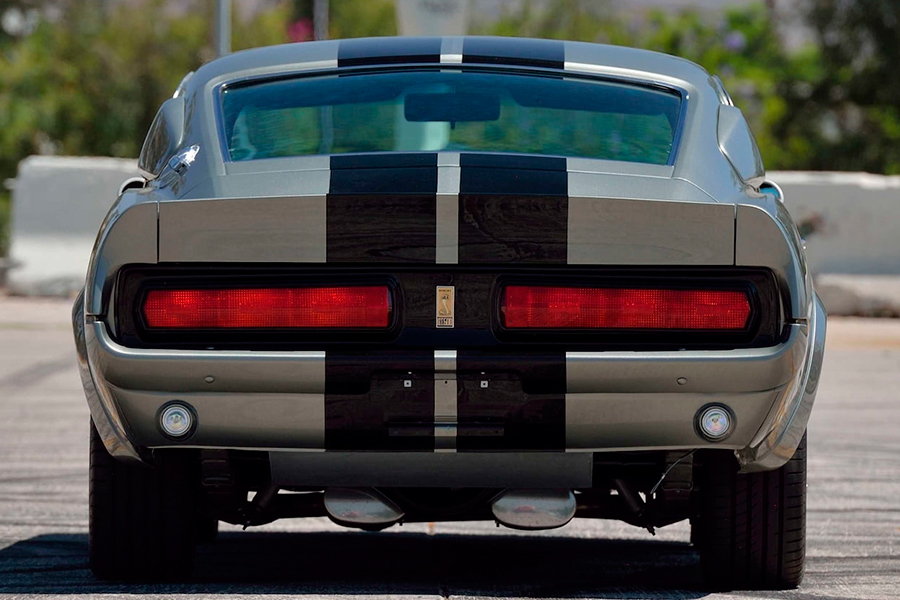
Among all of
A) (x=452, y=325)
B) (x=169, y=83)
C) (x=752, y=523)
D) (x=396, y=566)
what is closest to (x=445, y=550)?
(x=396, y=566)

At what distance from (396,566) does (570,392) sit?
4.02ft

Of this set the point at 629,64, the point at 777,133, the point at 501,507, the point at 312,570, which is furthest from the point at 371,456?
the point at 777,133

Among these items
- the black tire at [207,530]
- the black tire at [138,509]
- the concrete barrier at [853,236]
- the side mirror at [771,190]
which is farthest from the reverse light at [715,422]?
the concrete barrier at [853,236]

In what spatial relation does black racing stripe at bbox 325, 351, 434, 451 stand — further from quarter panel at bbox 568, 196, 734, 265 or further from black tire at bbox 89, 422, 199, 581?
black tire at bbox 89, 422, 199, 581

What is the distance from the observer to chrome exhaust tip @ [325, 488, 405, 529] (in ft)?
13.0

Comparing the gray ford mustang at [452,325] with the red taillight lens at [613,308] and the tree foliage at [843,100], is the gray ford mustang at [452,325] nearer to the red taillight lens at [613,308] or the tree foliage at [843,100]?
the red taillight lens at [613,308]

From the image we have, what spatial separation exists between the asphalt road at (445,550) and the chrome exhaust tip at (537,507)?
0.25 meters

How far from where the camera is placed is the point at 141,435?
150 inches

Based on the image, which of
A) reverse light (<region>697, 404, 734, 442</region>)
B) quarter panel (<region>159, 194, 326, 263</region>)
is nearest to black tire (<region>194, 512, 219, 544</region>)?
quarter panel (<region>159, 194, 326, 263</region>)

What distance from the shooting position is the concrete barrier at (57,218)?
52.0 ft

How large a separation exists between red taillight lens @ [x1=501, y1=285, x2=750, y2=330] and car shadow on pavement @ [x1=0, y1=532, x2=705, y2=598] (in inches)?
31.4

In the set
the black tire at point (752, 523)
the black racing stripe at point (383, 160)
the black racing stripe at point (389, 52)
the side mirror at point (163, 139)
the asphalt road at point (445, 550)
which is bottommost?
the asphalt road at point (445, 550)

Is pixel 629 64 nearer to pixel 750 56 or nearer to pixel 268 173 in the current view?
pixel 268 173

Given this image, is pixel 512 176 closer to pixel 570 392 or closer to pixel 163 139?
pixel 570 392
